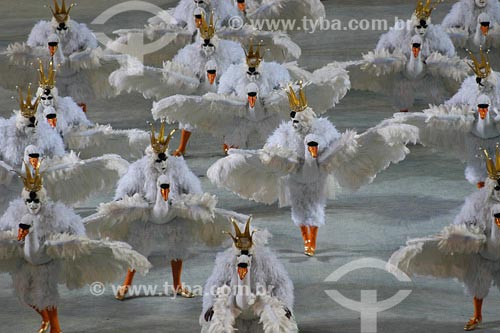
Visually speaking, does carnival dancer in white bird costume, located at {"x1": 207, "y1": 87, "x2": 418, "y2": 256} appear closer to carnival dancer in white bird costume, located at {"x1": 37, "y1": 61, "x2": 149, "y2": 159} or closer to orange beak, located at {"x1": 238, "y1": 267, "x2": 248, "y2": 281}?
carnival dancer in white bird costume, located at {"x1": 37, "y1": 61, "x2": 149, "y2": 159}

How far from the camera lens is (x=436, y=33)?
1827 cm

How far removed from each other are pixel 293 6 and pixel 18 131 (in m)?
5.42

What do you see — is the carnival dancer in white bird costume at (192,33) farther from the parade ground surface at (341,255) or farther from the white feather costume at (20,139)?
the white feather costume at (20,139)

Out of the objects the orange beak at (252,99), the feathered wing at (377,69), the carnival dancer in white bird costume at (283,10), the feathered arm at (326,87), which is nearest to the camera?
the orange beak at (252,99)

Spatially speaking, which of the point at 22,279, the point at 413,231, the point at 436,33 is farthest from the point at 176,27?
the point at 22,279

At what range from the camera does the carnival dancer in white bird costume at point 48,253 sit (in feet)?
45.0

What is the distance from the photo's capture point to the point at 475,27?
64.2ft

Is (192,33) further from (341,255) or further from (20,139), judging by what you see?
(341,255)

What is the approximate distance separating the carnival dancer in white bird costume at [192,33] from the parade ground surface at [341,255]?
2.67 ft

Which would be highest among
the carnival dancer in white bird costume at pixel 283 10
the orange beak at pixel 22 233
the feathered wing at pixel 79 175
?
the carnival dancer in white bird costume at pixel 283 10

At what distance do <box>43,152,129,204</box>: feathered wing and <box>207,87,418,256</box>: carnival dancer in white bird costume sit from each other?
33.8 inches

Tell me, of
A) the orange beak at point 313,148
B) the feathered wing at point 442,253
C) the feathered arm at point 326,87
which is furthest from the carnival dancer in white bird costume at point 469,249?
the feathered arm at point 326,87

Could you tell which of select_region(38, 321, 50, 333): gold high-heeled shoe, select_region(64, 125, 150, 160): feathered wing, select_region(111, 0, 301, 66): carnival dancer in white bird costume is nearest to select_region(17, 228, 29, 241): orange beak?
select_region(38, 321, 50, 333): gold high-heeled shoe

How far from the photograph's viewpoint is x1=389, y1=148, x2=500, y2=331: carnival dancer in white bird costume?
45.6 ft
